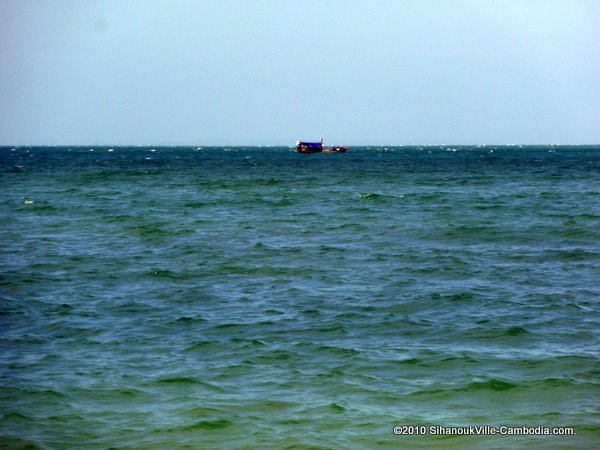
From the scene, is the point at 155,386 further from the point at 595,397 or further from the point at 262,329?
the point at 595,397

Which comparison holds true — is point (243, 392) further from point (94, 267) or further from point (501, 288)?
point (94, 267)

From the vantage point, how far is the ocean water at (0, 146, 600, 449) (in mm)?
9250

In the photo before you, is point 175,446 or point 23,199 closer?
point 175,446

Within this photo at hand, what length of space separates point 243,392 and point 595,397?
4559 millimetres

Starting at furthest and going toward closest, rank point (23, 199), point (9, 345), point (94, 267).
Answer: point (23, 199)
point (94, 267)
point (9, 345)

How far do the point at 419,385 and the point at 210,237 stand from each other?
55.0ft

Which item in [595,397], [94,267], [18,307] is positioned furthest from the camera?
[94,267]

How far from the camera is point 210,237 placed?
86.8ft

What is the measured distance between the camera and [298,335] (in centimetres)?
1308

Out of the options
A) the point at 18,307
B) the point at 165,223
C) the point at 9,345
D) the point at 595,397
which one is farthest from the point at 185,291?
the point at 165,223

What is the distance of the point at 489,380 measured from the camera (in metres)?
10.6

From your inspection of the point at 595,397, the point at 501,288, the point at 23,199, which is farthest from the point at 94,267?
the point at 23,199

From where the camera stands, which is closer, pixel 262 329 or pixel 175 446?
pixel 175 446

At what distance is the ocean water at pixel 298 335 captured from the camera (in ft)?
30.3
